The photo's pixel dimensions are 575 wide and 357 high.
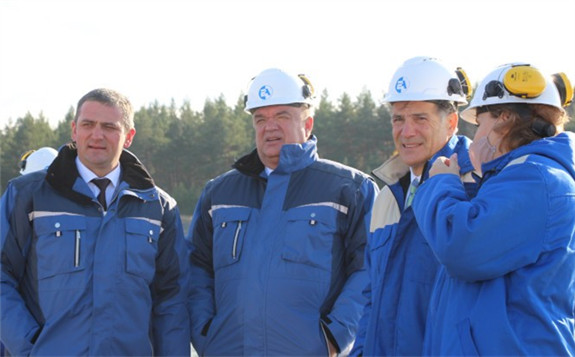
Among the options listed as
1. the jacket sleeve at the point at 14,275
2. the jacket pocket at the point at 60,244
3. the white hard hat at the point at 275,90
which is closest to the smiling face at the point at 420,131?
the white hard hat at the point at 275,90

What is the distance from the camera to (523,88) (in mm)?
2850

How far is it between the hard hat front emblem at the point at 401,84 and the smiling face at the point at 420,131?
9 centimetres

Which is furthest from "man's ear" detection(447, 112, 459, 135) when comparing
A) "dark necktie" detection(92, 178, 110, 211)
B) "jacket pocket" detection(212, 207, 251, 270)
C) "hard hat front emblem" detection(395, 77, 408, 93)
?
"dark necktie" detection(92, 178, 110, 211)

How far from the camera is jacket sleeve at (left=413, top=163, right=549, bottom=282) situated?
8.21 ft

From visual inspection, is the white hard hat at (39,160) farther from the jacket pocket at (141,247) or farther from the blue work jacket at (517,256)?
the blue work jacket at (517,256)

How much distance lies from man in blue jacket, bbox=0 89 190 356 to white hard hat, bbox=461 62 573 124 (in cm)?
231

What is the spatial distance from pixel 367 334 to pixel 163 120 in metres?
57.8

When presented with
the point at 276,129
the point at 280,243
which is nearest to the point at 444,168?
the point at 280,243

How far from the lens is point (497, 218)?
2.51 m

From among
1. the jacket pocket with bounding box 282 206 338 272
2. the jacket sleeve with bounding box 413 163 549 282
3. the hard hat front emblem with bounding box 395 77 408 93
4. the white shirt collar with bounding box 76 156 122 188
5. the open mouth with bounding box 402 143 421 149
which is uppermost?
the hard hat front emblem with bounding box 395 77 408 93

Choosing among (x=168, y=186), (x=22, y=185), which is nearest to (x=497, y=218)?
(x=22, y=185)

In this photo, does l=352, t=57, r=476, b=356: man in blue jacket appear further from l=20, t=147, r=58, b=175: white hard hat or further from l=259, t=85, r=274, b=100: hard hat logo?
l=20, t=147, r=58, b=175: white hard hat

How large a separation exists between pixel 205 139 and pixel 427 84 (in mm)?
46286

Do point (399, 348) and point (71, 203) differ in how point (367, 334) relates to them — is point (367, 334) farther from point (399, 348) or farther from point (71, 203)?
point (71, 203)
